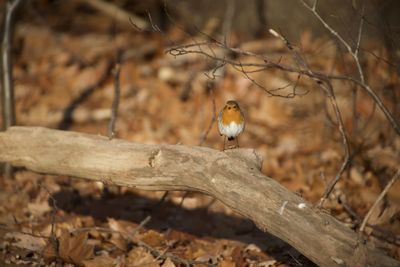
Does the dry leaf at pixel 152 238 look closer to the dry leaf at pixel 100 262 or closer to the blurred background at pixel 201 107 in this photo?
the blurred background at pixel 201 107

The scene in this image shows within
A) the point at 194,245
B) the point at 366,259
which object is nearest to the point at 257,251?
the point at 194,245

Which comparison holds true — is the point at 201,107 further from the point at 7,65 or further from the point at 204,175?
the point at 204,175

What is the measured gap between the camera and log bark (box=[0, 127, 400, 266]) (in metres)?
3.62

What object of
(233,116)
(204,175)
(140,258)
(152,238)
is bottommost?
(140,258)

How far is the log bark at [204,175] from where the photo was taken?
362 cm

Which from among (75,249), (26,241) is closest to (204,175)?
(75,249)

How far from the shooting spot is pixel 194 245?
17.2 ft

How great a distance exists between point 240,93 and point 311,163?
6.86ft

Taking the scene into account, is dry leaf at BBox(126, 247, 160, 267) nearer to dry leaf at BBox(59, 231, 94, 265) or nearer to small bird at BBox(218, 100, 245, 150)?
dry leaf at BBox(59, 231, 94, 265)

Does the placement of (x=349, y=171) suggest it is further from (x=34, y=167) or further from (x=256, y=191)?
(x=34, y=167)

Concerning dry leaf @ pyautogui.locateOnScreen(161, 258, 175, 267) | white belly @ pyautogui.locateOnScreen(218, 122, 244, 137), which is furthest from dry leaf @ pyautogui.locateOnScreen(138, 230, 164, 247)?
white belly @ pyautogui.locateOnScreen(218, 122, 244, 137)

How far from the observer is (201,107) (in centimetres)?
855

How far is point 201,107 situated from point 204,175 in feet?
14.9

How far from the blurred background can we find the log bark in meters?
0.37
